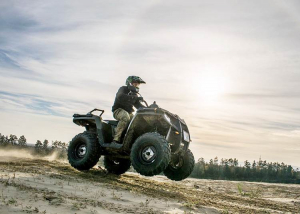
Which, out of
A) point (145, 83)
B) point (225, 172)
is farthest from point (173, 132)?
point (225, 172)

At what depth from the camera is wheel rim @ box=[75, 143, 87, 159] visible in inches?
396

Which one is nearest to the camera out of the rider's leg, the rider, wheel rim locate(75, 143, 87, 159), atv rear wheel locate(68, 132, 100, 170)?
the rider's leg

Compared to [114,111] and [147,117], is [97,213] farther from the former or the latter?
[114,111]

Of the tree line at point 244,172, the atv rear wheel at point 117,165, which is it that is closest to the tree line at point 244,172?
the tree line at point 244,172

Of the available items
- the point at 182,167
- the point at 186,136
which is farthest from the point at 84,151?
the point at 186,136

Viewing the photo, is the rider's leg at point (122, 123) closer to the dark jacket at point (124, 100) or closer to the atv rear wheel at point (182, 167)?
the dark jacket at point (124, 100)

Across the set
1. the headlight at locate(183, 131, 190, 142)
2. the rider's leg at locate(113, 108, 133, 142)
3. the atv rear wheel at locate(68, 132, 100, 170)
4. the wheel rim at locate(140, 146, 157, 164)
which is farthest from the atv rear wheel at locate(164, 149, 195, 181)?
the atv rear wheel at locate(68, 132, 100, 170)

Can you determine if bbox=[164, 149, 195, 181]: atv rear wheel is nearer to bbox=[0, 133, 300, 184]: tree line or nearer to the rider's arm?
the rider's arm

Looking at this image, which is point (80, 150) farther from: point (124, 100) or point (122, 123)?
point (124, 100)

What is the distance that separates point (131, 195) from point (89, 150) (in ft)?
12.0

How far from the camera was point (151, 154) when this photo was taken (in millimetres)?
8062

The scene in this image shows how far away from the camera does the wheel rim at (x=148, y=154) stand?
801cm

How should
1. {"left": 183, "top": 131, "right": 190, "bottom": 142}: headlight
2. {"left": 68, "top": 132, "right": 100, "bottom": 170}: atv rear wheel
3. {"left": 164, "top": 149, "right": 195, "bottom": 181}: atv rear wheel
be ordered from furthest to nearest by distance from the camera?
1. {"left": 68, "top": 132, "right": 100, "bottom": 170}: atv rear wheel
2. {"left": 164, "top": 149, "right": 195, "bottom": 181}: atv rear wheel
3. {"left": 183, "top": 131, "right": 190, "bottom": 142}: headlight

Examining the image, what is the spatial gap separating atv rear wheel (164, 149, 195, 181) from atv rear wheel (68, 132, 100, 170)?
8.59 feet
